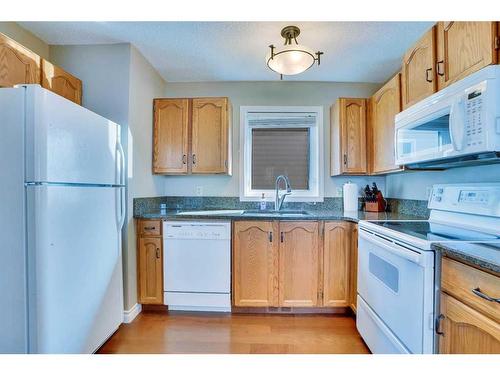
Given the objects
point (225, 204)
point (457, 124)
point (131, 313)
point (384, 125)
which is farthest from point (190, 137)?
point (457, 124)

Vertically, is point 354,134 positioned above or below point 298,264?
above

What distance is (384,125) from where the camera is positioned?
219 centimetres

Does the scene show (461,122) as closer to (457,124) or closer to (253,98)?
(457,124)

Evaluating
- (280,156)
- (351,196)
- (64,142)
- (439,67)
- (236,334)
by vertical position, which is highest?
A: (439,67)

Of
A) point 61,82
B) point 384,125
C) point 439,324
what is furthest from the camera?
point 384,125

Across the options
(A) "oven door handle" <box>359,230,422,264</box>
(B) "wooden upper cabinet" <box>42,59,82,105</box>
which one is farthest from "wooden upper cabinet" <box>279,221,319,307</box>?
(B) "wooden upper cabinet" <box>42,59,82,105</box>

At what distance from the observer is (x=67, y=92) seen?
2000mm

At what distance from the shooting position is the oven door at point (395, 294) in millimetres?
1125

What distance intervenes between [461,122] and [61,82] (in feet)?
8.42

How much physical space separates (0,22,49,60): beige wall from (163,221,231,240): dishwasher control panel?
5.83 feet

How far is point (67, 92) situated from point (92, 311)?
1629 mm

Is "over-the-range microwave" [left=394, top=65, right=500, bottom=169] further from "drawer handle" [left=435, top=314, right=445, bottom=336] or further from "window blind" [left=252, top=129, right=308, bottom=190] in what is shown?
"window blind" [left=252, top=129, right=308, bottom=190]

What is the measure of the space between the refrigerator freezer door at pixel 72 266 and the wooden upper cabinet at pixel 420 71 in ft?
7.02

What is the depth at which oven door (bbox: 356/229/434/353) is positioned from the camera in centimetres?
112
